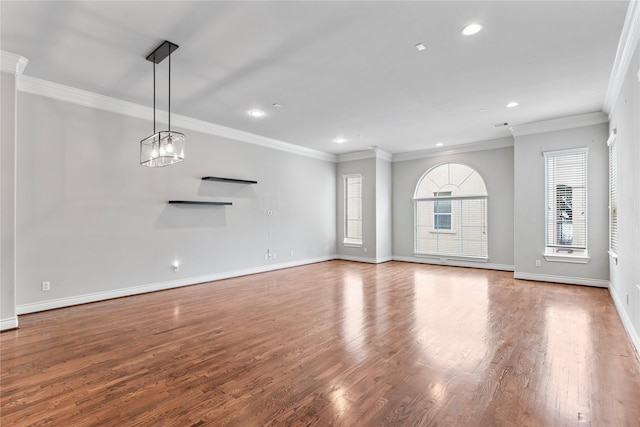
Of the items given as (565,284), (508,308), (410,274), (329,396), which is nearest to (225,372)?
(329,396)

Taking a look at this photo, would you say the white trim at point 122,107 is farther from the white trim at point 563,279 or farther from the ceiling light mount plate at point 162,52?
the white trim at point 563,279

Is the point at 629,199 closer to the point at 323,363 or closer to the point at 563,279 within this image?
the point at 563,279

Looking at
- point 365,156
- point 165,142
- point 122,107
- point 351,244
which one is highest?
point 122,107

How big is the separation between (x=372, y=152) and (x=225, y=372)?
690 cm

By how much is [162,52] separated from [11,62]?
5.76 feet

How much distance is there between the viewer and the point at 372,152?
27.5 feet

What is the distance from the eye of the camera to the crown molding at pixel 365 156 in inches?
330

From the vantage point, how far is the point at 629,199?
3309 mm

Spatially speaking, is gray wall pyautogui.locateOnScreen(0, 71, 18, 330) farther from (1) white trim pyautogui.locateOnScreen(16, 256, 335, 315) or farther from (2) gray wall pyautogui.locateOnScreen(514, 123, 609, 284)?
(2) gray wall pyautogui.locateOnScreen(514, 123, 609, 284)

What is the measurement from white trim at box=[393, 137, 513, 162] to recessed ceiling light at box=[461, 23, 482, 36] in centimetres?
493

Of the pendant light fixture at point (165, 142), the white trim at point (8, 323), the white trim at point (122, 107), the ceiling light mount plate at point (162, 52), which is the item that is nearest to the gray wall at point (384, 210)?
the white trim at point (122, 107)

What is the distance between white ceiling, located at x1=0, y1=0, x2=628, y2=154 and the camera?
8.85ft

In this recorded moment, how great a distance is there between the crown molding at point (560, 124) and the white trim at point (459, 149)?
96 centimetres

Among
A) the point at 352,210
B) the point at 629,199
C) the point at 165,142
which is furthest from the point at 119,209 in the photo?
the point at 629,199
